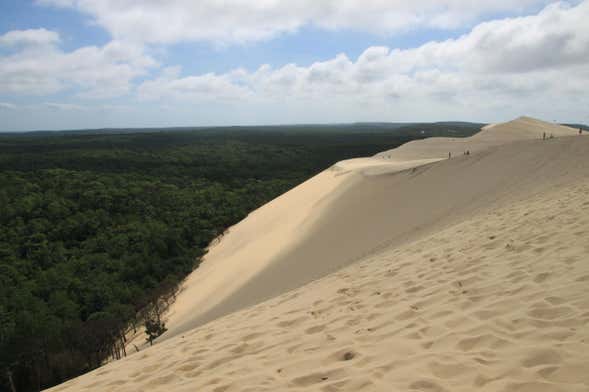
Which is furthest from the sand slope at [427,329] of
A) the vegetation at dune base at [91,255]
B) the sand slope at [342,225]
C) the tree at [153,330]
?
the vegetation at dune base at [91,255]

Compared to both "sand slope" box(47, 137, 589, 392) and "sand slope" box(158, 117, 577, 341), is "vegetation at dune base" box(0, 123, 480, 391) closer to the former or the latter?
"sand slope" box(158, 117, 577, 341)

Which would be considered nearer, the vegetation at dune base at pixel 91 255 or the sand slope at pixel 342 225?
the sand slope at pixel 342 225

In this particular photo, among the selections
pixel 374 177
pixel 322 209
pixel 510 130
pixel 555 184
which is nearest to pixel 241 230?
pixel 322 209

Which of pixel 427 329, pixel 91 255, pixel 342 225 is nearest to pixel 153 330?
pixel 342 225

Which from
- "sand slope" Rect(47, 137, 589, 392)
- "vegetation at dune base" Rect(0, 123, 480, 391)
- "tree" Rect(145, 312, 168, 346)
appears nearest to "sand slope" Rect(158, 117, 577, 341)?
"tree" Rect(145, 312, 168, 346)

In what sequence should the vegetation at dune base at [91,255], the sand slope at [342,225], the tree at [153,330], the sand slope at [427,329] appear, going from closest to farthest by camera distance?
the sand slope at [427,329] < the tree at [153,330] < the sand slope at [342,225] < the vegetation at dune base at [91,255]

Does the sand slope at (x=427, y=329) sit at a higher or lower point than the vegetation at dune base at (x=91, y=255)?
higher

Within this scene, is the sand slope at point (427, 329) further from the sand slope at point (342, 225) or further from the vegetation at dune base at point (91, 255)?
the vegetation at dune base at point (91, 255)

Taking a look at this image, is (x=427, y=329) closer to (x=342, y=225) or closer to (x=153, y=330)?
(x=153, y=330)
